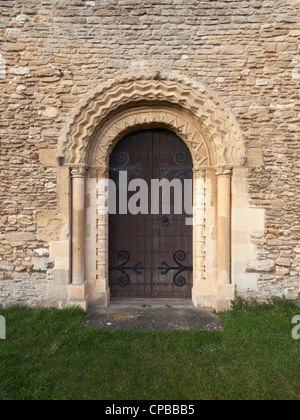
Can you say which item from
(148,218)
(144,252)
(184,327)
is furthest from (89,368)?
(148,218)

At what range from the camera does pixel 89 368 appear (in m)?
2.67

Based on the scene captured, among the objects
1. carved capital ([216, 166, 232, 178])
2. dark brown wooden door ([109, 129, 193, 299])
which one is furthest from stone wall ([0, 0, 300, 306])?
dark brown wooden door ([109, 129, 193, 299])

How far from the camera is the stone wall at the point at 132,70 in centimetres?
400

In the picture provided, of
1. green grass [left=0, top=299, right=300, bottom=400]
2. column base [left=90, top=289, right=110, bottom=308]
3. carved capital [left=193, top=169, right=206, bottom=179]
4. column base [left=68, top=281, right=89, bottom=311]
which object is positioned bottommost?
green grass [left=0, top=299, right=300, bottom=400]

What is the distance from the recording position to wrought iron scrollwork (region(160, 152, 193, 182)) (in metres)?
4.49

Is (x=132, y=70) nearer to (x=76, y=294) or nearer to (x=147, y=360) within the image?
(x=76, y=294)

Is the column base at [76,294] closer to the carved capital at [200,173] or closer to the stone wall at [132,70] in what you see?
the stone wall at [132,70]

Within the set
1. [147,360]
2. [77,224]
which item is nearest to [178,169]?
[77,224]

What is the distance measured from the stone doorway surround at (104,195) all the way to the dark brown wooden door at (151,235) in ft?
0.96

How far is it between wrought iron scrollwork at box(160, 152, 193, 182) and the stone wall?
3.60 feet

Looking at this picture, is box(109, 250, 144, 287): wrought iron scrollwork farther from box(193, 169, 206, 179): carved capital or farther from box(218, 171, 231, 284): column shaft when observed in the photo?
box(193, 169, 206, 179): carved capital

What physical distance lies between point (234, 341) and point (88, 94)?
4.18 m

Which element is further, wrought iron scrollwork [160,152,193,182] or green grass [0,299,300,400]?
wrought iron scrollwork [160,152,193,182]
